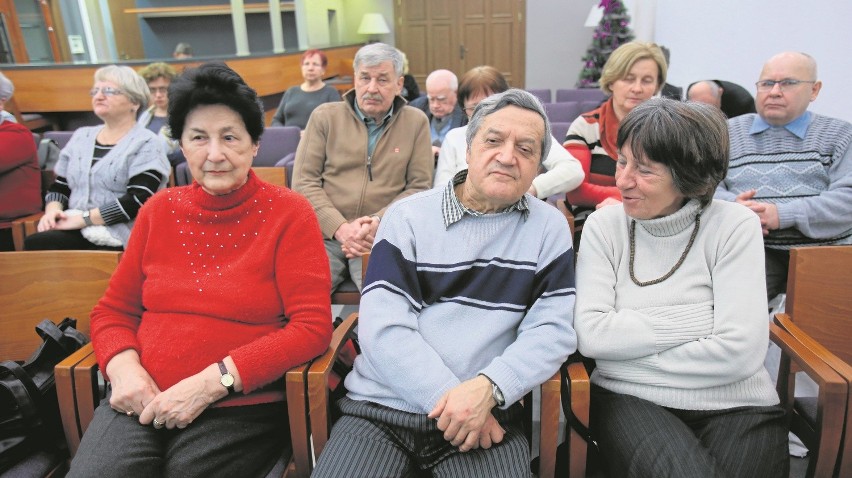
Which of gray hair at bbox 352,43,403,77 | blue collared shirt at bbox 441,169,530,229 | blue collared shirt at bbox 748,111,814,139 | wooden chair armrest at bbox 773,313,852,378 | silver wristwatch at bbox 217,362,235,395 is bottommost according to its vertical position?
wooden chair armrest at bbox 773,313,852,378

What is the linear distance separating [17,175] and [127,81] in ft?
2.26

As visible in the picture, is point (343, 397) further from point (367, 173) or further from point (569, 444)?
point (367, 173)

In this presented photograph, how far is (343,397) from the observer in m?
1.43

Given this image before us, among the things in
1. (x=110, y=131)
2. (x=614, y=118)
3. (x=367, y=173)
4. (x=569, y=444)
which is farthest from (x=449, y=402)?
(x=110, y=131)

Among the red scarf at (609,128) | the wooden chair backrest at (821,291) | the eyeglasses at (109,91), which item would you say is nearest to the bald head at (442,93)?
the red scarf at (609,128)

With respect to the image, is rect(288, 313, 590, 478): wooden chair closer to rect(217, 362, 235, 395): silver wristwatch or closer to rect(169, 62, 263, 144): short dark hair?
rect(217, 362, 235, 395): silver wristwatch

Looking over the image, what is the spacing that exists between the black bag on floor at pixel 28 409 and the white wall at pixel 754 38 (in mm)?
3283

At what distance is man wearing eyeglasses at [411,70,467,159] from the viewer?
348cm

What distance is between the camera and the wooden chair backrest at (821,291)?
1562 millimetres

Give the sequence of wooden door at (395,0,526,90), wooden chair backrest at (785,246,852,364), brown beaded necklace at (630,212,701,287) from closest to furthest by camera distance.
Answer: brown beaded necklace at (630,212,701,287) < wooden chair backrest at (785,246,852,364) < wooden door at (395,0,526,90)

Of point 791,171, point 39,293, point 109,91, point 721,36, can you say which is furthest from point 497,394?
point 721,36

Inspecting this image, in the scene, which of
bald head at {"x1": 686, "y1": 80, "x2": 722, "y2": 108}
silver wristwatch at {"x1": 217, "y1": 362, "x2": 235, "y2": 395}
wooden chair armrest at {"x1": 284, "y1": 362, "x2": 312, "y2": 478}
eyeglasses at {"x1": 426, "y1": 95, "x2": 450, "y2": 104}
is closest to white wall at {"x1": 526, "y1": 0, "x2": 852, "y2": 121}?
bald head at {"x1": 686, "y1": 80, "x2": 722, "y2": 108}

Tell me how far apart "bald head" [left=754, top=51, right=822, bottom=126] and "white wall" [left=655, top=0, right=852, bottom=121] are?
821 mm

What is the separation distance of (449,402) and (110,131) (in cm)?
221
